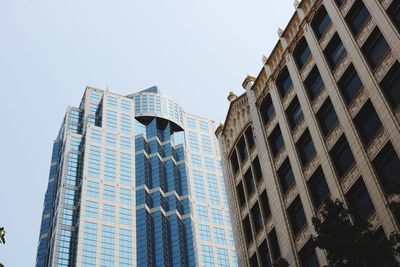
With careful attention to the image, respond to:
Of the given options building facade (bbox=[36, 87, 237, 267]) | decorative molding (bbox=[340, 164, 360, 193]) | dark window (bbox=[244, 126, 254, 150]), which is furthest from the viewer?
building facade (bbox=[36, 87, 237, 267])

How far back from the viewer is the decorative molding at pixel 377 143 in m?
27.4

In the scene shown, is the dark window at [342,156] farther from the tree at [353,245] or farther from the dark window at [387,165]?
the tree at [353,245]

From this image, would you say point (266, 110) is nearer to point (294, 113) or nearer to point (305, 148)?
point (294, 113)

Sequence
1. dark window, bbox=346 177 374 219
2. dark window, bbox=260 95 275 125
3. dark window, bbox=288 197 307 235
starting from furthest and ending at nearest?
dark window, bbox=260 95 275 125 < dark window, bbox=288 197 307 235 < dark window, bbox=346 177 374 219

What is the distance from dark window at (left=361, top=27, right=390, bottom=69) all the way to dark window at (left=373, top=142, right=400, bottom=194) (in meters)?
5.06

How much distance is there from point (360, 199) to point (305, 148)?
276 inches

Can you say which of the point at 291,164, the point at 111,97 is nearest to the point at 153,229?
the point at 111,97

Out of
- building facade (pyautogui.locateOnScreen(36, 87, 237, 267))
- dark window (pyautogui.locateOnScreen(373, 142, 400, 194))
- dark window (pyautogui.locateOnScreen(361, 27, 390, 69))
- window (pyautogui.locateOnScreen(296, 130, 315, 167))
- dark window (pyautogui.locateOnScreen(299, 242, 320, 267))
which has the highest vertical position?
building facade (pyautogui.locateOnScreen(36, 87, 237, 267))

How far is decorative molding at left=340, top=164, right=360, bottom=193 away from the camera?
94.0ft

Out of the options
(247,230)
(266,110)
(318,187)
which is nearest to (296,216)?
(318,187)

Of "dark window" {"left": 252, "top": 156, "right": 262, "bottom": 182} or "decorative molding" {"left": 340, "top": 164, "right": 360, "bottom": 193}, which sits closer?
"decorative molding" {"left": 340, "top": 164, "right": 360, "bottom": 193}

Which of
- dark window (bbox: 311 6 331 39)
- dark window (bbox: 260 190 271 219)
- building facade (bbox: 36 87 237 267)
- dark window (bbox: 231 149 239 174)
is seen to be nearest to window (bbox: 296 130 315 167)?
dark window (bbox: 260 190 271 219)

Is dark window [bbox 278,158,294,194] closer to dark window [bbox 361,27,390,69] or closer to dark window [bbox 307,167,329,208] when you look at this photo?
dark window [bbox 307,167,329,208]

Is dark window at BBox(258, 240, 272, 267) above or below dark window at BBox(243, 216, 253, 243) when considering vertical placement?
below
